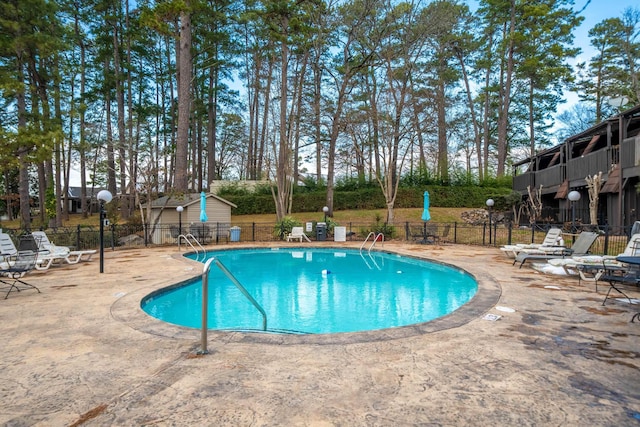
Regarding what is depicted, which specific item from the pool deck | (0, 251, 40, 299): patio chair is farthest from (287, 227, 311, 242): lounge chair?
the pool deck

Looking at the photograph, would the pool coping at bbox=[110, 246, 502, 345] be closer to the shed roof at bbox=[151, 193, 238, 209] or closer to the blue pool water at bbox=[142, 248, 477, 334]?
the blue pool water at bbox=[142, 248, 477, 334]

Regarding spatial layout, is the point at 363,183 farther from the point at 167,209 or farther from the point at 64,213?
the point at 64,213

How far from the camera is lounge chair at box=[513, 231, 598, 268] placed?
27.0ft

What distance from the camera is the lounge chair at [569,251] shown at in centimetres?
823

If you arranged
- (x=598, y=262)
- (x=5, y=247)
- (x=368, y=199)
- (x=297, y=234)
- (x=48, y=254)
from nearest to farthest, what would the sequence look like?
1. (x=598, y=262)
2. (x=5, y=247)
3. (x=48, y=254)
4. (x=297, y=234)
5. (x=368, y=199)

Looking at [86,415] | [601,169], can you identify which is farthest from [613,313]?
[601,169]

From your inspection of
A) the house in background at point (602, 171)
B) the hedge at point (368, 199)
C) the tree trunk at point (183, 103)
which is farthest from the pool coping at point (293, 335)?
the hedge at point (368, 199)

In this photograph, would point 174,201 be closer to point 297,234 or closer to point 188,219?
point 188,219

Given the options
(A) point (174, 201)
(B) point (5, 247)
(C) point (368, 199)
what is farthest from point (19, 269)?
(C) point (368, 199)

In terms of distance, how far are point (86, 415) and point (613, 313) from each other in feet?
19.4

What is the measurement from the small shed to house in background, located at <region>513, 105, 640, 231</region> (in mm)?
16796

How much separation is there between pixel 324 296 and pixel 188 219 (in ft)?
36.6

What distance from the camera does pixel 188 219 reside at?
1653 centimetres

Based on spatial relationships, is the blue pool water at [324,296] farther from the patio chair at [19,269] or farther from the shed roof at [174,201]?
the shed roof at [174,201]
